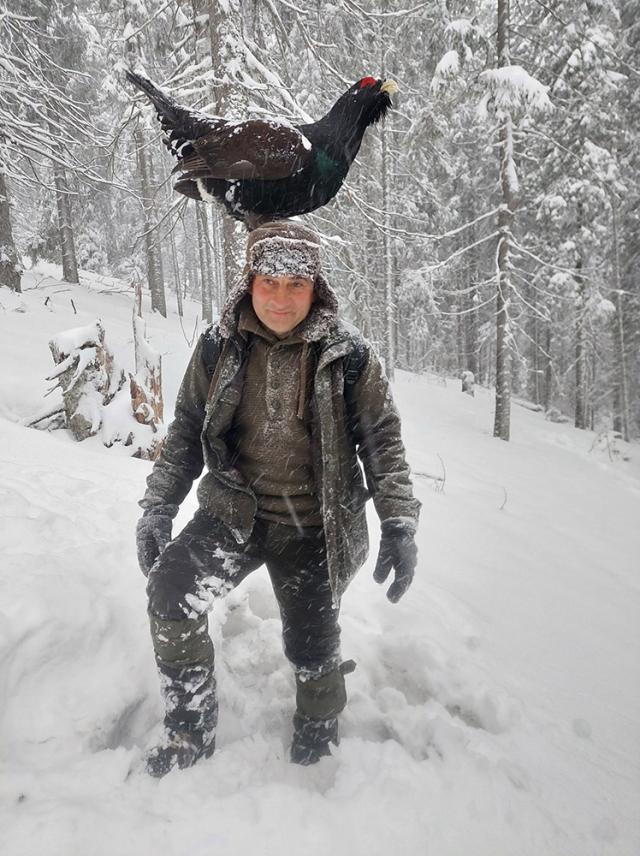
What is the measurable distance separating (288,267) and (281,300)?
0.43ft

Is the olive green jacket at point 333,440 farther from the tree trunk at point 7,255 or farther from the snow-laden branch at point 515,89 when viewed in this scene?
the tree trunk at point 7,255

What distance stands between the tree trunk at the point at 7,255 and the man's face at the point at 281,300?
1158 cm

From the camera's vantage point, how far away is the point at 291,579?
2.10 meters

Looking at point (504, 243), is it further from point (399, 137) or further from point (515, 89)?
point (399, 137)

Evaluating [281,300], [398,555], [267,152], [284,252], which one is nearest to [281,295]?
[281,300]

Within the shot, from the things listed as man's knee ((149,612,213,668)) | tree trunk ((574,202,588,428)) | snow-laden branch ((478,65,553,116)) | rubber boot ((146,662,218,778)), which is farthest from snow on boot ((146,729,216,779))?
tree trunk ((574,202,588,428))

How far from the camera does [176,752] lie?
1.82m

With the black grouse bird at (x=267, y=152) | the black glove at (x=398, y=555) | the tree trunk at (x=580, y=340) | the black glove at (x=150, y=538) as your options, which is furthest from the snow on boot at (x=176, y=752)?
the tree trunk at (x=580, y=340)

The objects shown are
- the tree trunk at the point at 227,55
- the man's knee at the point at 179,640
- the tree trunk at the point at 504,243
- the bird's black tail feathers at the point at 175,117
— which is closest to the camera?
the man's knee at the point at 179,640

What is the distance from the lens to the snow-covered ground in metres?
1.63

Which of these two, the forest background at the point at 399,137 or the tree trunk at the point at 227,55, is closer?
the tree trunk at the point at 227,55

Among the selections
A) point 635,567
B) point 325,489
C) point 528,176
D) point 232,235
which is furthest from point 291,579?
point 528,176

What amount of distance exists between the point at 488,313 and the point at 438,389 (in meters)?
8.40

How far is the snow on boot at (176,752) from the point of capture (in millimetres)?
1804
